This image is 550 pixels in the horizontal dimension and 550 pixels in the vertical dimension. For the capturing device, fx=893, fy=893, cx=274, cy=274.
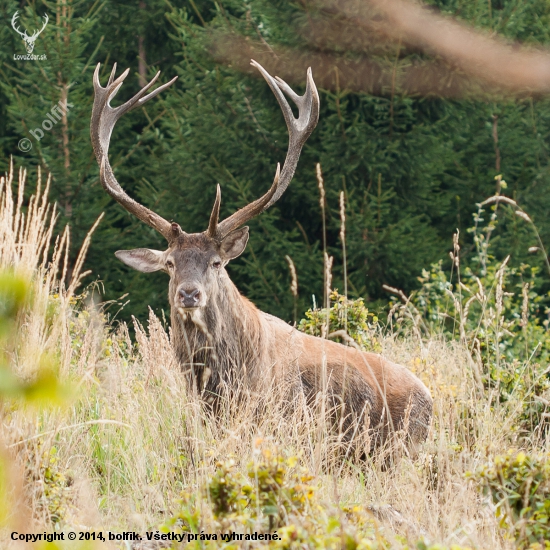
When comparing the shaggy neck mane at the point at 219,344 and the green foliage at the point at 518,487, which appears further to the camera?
the shaggy neck mane at the point at 219,344

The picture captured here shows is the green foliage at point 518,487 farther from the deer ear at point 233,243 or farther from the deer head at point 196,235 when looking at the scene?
the deer ear at point 233,243

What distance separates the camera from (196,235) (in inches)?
218

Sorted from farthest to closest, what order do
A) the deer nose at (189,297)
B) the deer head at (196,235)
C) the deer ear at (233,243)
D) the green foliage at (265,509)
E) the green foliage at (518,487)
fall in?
the deer ear at (233,243) < the deer head at (196,235) < the deer nose at (189,297) < the green foliage at (518,487) < the green foliage at (265,509)

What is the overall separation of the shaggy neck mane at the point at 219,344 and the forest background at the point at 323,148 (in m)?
4.68

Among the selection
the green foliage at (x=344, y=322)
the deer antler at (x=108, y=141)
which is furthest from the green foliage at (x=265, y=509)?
the green foliage at (x=344, y=322)

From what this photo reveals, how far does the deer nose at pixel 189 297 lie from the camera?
5070 millimetres

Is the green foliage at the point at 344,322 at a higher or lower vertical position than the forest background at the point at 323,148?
lower

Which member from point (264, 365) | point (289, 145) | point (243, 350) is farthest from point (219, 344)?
point (289, 145)

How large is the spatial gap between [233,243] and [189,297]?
2.18 ft

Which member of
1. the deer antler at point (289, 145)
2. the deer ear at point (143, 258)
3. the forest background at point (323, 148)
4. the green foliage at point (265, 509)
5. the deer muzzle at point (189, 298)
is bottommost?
the green foliage at point (265, 509)

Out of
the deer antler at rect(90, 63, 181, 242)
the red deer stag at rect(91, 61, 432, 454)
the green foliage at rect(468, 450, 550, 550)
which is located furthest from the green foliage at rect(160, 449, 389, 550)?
the deer antler at rect(90, 63, 181, 242)

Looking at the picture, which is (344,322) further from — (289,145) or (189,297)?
(189,297)

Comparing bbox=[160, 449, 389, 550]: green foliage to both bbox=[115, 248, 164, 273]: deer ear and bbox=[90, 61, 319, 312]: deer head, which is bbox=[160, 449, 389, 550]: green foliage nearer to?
bbox=[90, 61, 319, 312]: deer head

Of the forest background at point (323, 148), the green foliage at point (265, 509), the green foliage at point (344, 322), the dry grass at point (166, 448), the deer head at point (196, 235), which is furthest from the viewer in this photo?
the forest background at point (323, 148)
